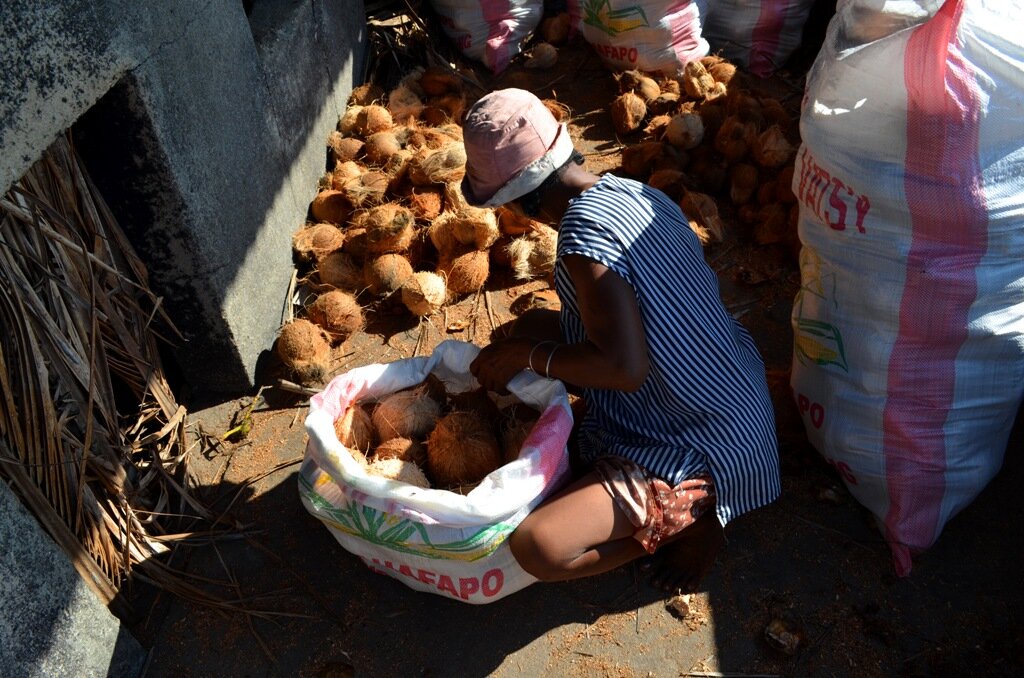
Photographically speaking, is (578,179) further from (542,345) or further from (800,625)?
(800,625)

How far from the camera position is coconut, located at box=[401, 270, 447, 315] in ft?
11.1

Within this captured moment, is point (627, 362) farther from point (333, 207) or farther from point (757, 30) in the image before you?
point (757, 30)

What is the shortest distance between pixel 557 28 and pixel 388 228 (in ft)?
8.18

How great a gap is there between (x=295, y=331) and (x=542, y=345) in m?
1.28

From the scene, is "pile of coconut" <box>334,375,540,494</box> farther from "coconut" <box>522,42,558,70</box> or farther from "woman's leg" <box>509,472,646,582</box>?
"coconut" <box>522,42,558,70</box>

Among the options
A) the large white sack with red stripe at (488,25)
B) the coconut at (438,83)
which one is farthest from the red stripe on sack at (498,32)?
the coconut at (438,83)

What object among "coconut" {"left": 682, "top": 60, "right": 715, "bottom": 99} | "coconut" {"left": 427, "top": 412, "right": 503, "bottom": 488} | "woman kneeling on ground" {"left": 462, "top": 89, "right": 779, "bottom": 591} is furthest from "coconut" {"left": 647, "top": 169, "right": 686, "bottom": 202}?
"coconut" {"left": 427, "top": 412, "right": 503, "bottom": 488}

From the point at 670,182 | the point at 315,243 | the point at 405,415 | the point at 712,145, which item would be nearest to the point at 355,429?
the point at 405,415

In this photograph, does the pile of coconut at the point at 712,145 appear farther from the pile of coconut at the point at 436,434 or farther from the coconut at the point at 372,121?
the pile of coconut at the point at 436,434

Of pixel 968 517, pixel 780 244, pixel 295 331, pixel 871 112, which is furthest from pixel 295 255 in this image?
pixel 968 517

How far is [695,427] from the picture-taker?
2.30 m

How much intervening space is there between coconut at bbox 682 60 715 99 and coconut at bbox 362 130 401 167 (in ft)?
5.42

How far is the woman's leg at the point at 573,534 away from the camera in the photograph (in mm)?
2184

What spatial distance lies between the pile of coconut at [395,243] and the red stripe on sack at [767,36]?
6.70 ft
